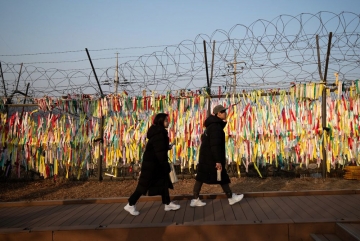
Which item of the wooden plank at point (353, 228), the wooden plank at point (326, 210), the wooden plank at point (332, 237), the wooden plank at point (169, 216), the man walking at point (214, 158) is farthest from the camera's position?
the man walking at point (214, 158)

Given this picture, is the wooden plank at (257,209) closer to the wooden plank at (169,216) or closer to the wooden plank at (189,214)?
the wooden plank at (189,214)

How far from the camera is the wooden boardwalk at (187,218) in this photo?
172 inches

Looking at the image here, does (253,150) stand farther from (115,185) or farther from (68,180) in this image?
(68,180)

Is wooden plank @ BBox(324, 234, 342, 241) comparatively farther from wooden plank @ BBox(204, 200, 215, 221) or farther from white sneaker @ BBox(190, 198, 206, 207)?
white sneaker @ BBox(190, 198, 206, 207)

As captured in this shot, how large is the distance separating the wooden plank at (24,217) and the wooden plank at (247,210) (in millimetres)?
2961

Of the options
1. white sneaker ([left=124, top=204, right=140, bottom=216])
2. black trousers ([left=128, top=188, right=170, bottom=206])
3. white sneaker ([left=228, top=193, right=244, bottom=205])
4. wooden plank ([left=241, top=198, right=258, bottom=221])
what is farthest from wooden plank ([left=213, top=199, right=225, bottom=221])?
white sneaker ([left=124, top=204, right=140, bottom=216])

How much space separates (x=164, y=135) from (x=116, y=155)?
11.4 feet

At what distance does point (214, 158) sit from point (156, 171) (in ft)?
2.80

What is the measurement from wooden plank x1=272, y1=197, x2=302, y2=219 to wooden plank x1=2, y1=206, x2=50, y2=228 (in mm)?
3504

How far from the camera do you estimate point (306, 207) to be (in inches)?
206

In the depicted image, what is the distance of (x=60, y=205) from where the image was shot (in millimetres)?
6062

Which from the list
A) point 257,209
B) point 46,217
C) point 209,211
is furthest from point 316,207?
point 46,217

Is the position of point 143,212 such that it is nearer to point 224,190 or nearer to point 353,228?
point 224,190

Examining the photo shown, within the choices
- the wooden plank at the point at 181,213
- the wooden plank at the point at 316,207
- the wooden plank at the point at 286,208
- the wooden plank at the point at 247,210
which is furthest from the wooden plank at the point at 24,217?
the wooden plank at the point at 316,207
